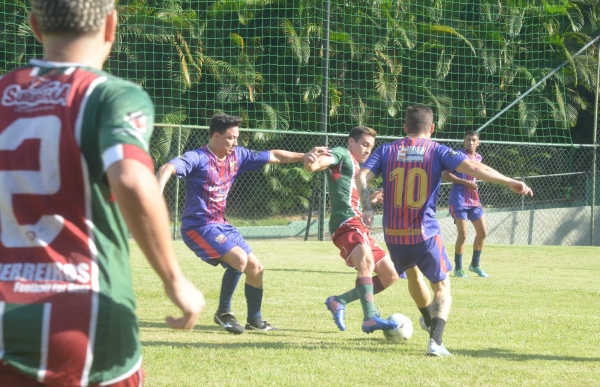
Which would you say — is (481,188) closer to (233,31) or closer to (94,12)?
(233,31)

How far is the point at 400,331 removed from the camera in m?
6.24

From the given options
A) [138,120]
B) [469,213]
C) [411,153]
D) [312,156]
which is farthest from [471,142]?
[138,120]

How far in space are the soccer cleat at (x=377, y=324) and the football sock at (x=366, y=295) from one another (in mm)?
71

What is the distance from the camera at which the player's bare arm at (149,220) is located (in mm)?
1974

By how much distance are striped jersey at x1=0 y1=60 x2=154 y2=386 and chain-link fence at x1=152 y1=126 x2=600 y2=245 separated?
14.0m

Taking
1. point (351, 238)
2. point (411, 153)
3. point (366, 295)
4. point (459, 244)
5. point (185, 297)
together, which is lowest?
point (459, 244)

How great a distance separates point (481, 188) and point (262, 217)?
6028 mm

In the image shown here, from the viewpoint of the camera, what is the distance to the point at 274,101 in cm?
1934

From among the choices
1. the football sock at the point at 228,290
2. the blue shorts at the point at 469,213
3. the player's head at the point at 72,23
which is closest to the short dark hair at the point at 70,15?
the player's head at the point at 72,23

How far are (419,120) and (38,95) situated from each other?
427 cm

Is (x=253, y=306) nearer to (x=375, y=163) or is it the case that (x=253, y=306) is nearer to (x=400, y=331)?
(x=400, y=331)

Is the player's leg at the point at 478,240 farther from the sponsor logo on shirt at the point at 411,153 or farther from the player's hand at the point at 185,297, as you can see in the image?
the player's hand at the point at 185,297

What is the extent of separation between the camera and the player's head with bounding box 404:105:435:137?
6.09m

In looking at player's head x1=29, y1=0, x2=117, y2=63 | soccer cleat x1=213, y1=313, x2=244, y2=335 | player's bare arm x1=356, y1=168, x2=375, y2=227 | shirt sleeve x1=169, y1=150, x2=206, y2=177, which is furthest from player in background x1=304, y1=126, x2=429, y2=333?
player's head x1=29, y1=0, x2=117, y2=63
